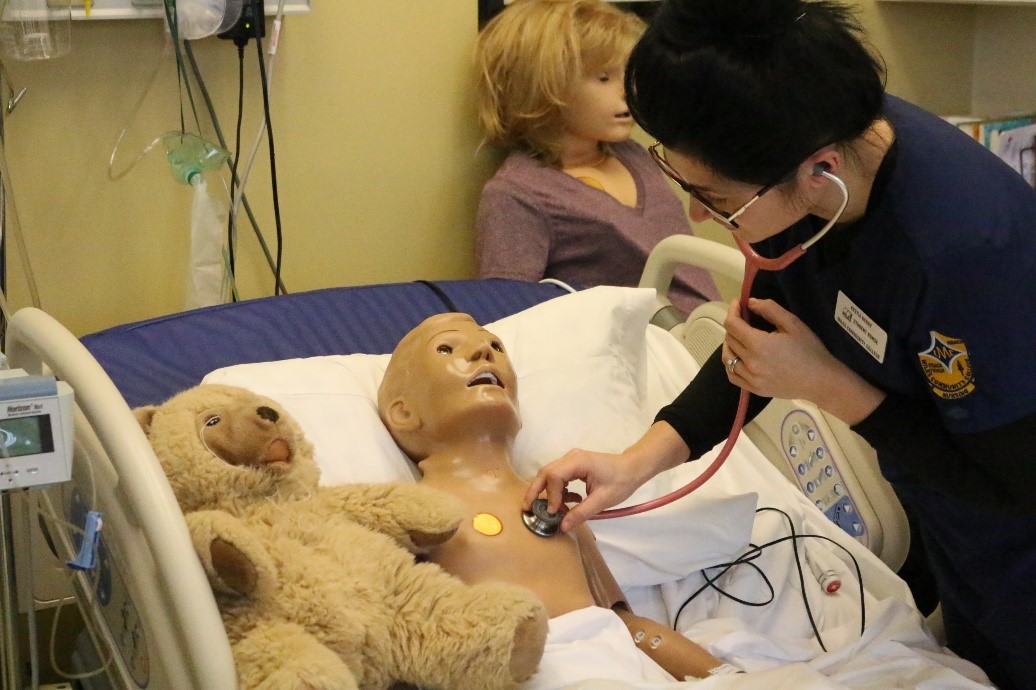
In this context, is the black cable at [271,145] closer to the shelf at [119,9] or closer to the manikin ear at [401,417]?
the shelf at [119,9]

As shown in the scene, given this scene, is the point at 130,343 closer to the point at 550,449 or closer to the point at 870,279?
A: the point at 550,449

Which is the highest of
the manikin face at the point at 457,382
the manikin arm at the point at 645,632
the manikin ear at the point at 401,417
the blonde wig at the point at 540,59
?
the blonde wig at the point at 540,59

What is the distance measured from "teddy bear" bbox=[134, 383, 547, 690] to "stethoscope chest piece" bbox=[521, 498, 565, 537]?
0.15 meters

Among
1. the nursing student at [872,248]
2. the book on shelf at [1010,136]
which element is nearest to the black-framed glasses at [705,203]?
the nursing student at [872,248]

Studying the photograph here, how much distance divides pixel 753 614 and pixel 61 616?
1375mm

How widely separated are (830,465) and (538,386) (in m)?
0.52

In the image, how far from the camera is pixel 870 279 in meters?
1.25

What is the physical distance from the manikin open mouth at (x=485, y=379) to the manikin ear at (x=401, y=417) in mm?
102

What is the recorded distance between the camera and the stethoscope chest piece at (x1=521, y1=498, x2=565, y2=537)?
1.50 meters

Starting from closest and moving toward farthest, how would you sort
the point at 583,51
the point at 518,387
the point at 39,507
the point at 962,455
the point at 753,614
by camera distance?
the point at 962,455
the point at 39,507
the point at 753,614
the point at 518,387
the point at 583,51

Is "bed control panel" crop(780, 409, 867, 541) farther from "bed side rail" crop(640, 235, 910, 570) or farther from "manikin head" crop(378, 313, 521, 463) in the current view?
"manikin head" crop(378, 313, 521, 463)

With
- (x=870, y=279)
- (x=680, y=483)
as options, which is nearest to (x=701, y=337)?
(x=680, y=483)

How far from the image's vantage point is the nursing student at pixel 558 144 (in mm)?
2373

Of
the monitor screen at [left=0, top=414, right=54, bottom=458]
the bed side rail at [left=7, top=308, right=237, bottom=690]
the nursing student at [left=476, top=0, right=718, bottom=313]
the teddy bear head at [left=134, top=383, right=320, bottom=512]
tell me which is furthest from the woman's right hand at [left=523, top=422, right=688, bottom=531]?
the nursing student at [left=476, top=0, right=718, bottom=313]
